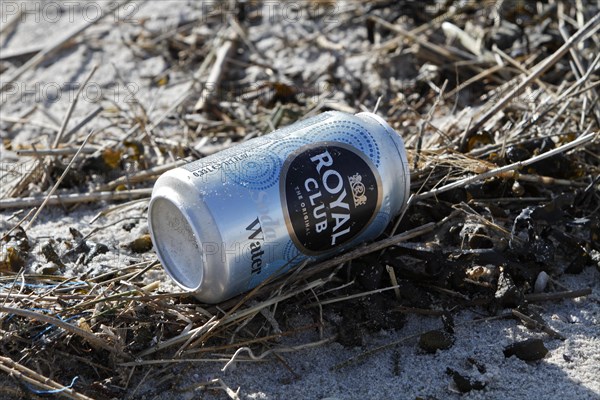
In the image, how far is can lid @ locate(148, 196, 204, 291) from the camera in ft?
6.30

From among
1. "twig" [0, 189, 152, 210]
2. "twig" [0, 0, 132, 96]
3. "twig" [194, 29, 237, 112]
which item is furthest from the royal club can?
"twig" [0, 0, 132, 96]

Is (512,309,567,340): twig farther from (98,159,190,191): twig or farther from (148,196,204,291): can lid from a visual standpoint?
(98,159,190,191): twig

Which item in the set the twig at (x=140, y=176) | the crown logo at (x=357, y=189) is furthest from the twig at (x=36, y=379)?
the twig at (x=140, y=176)

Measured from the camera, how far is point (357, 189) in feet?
6.44

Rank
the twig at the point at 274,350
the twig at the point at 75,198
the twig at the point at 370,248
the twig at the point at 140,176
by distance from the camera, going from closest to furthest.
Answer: the twig at the point at 274,350, the twig at the point at 370,248, the twig at the point at 75,198, the twig at the point at 140,176

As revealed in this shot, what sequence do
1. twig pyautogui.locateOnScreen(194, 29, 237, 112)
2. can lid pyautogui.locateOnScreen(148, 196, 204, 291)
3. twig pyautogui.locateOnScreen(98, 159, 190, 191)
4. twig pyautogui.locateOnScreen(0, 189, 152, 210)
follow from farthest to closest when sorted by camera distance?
twig pyautogui.locateOnScreen(194, 29, 237, 112) → twig pyautogui.locateOnScreen(98, 159, 190, 191) → twig pyautogui.locateOnScreen(0, 189, 152, 210) → can lid pyautogui.locateOnScreen(148, 196, 204, 291)

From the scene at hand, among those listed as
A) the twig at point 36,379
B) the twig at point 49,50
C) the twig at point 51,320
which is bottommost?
the twig at point 36,379

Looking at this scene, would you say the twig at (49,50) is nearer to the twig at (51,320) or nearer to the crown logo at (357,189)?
the twig at (51,320)

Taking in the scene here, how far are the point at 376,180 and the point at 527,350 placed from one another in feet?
1.81

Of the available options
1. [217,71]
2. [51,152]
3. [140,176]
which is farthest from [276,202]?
[217,71]

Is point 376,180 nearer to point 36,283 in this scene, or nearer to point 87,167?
point 36,283

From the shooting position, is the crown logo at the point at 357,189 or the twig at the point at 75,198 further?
the twig at the point at 75,198

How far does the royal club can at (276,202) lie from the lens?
1817mm

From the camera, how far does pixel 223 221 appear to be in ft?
5.89
